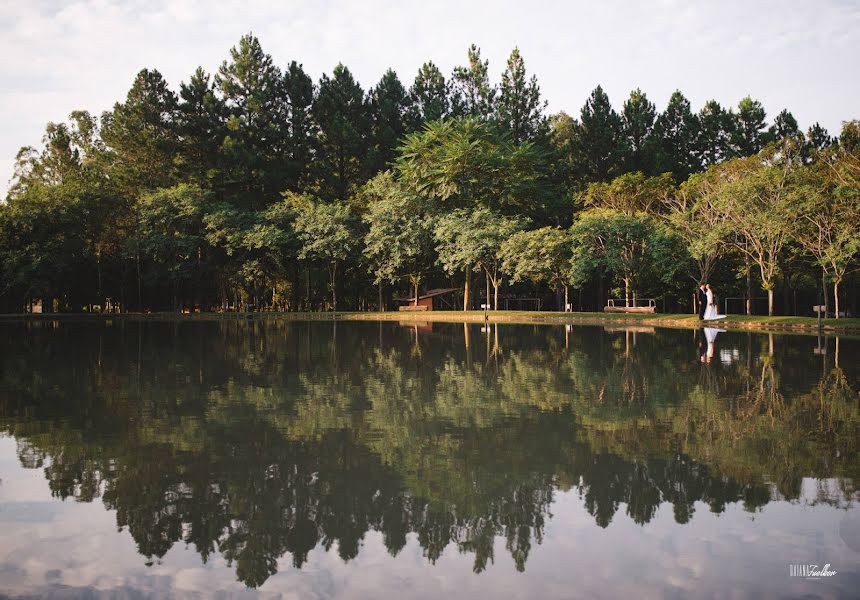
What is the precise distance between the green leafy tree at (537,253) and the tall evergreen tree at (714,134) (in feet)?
79.3

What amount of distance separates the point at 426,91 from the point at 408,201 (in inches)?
704

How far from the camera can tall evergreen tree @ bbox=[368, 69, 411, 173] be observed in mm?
55469

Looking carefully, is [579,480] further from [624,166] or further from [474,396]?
[624,166]

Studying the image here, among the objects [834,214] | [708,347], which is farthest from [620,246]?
[708,347]

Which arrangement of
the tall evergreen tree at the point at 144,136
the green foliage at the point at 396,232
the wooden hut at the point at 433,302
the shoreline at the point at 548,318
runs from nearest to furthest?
the shoreline at the point at 548,318
the green foliage at the point at 396,232
the wooden hut at the point at 433,302
the tall evergreen tree at the point at 144,136

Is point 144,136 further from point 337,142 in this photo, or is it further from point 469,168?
point 469,168

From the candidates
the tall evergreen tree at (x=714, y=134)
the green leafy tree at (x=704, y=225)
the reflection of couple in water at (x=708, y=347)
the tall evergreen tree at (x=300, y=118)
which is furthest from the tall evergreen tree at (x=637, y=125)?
the reflection of couple in water at (x=708, y=347)

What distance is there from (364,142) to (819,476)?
5246 cm

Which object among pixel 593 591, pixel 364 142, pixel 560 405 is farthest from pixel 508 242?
pixel 593 591

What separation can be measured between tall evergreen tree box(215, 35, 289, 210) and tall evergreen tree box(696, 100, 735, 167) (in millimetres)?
32680

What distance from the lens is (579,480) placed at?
6383 mm

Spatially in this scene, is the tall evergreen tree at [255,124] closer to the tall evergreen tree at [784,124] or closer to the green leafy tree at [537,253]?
the green leafy tree at [537,253]

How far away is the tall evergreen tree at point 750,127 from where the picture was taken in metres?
56.5

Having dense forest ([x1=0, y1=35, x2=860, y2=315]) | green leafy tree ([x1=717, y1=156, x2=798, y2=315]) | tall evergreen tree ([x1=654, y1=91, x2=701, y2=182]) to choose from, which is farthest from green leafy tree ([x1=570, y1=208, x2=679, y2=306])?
tall evergreen tree ([x1=654, y1=91, x2=701, y2=182])
